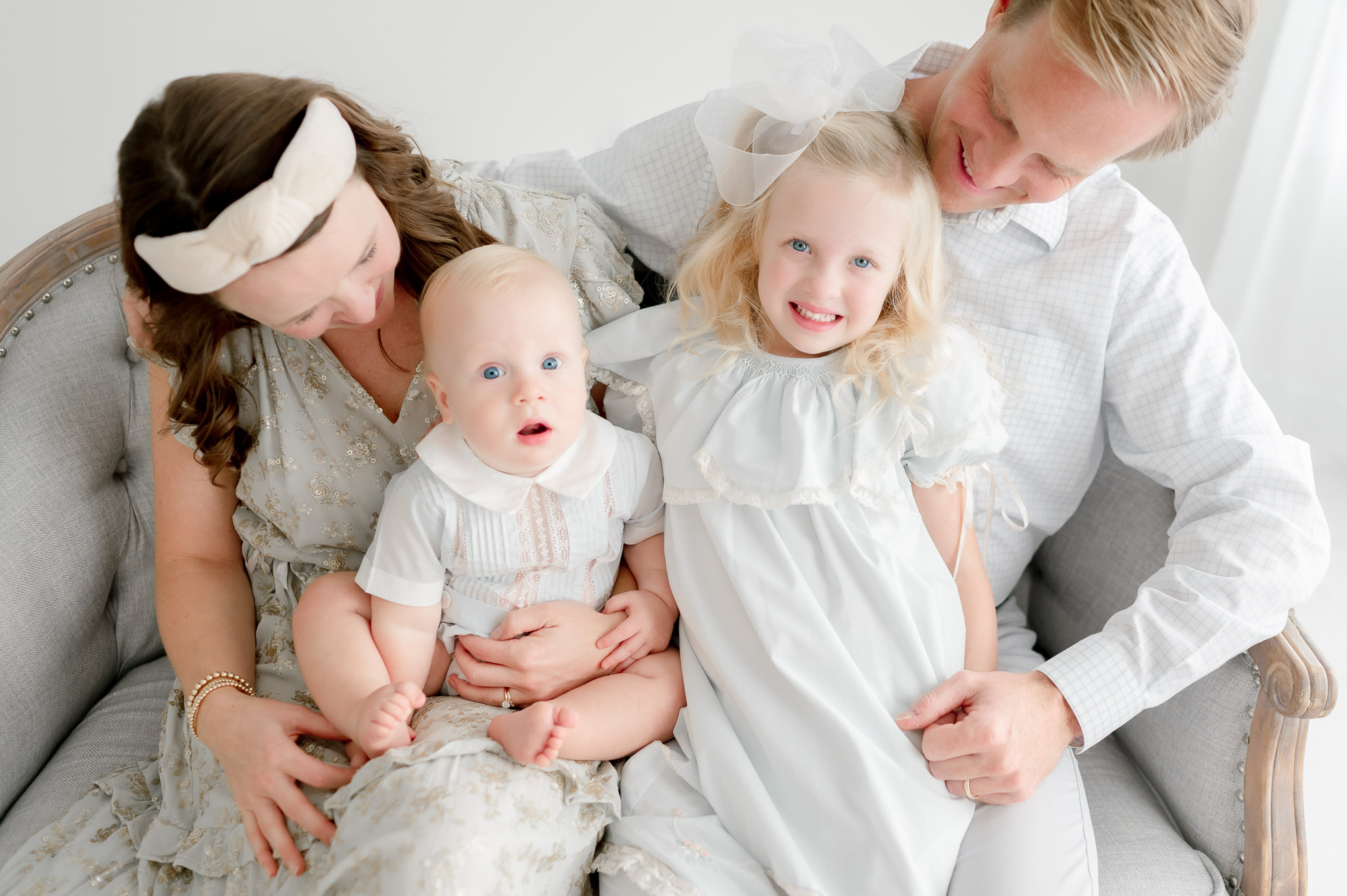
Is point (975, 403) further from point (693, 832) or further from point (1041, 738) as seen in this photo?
point (693, 832)

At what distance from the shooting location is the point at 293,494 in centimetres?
146

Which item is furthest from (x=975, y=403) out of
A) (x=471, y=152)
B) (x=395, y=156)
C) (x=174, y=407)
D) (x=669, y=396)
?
(x=471, y=152)

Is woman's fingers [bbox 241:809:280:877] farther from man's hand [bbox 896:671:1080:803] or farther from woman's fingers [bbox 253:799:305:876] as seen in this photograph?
man's hand [bbox 896:671:1080:803]

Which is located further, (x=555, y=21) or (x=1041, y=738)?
(x=555, y=21)

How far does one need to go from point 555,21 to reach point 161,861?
2405mm

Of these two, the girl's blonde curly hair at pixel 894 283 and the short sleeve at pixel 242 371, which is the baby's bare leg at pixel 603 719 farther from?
the short sleeve at pixel 242 371

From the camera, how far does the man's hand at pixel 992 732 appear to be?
1286 millimetres

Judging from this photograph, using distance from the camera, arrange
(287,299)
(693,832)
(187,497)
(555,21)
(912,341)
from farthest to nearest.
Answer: (555,21) → (187,497) → (912,341) → (693,832) → (287,299)

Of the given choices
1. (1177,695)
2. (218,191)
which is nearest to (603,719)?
(218,191)

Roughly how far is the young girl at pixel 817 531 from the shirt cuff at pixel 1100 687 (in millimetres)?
137

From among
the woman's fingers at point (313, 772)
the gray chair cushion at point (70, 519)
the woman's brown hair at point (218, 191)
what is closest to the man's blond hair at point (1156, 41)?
the woman's brown hair at point (218, 191)

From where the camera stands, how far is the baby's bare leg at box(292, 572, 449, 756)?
120 centimetres

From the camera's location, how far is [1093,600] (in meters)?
1.75

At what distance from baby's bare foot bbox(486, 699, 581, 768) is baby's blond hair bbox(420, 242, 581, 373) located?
0.51 metres
